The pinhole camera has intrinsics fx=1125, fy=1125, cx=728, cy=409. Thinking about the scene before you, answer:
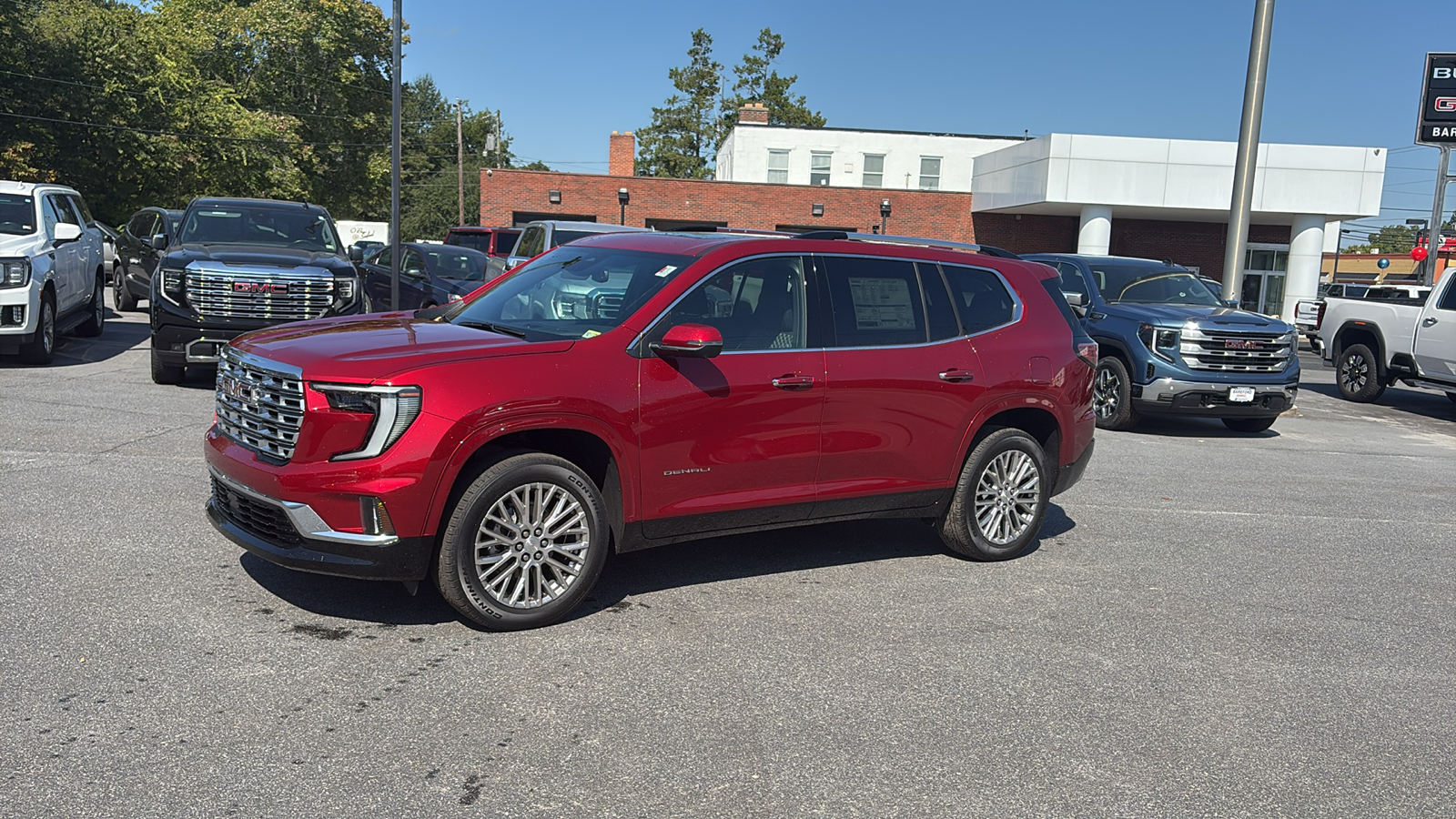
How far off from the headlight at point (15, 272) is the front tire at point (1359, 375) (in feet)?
58.0

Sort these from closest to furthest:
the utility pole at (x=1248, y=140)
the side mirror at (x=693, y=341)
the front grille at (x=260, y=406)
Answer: the front grille at (x=260, y=406) < the side mirror at (x=693, y=341) < the utility pole at (x=1248, y=140)

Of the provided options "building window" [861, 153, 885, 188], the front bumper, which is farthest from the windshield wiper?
"building window" [861, 153, 885, 188]

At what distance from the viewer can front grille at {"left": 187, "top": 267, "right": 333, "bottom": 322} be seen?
11055 millimetres

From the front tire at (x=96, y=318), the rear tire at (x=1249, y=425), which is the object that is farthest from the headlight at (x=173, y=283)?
the rear tire at (x=1249, y=425)

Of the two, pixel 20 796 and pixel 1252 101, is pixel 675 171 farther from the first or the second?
pixel 20 796

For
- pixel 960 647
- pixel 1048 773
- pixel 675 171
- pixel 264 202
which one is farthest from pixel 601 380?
pixel 675 171

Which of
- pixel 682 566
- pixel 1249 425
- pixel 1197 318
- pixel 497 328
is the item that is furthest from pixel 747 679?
pixel 1249 425

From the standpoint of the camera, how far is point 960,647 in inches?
204

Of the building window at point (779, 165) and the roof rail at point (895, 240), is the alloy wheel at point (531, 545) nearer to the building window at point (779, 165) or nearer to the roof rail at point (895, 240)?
the roof rail at point (895, 240)

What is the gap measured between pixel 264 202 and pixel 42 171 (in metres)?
31.9

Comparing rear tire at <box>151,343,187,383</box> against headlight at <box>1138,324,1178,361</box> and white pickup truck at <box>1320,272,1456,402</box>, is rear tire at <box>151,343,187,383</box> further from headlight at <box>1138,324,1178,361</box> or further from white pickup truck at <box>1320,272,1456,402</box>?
white pickup truck at <box>1320,272,1456,402</box>

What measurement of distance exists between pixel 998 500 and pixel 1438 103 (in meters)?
33.2

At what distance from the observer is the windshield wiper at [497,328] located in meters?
5.47

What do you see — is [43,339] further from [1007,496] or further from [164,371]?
[1007,496]
